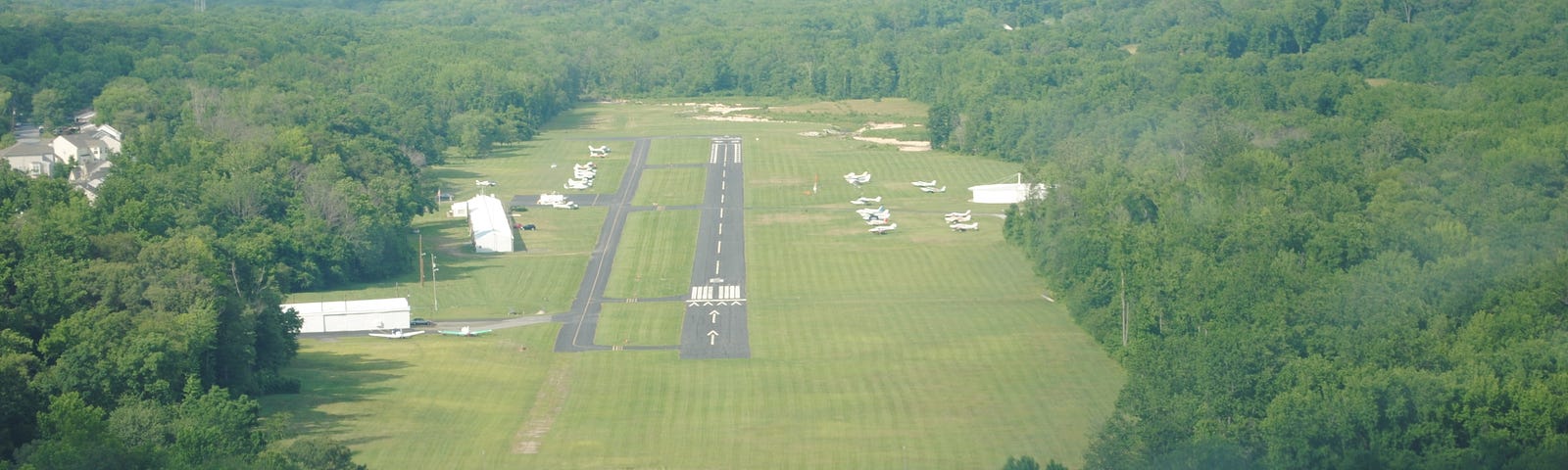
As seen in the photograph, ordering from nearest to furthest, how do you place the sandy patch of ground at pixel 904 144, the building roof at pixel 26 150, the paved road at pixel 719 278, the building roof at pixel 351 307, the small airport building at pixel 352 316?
the paved road at pixel 719 278 → the small airport building at pixel 352 316 → the building roof at pixel 351 307 → the building roof at pixel 26 150 → the sandy patch of ground at pixel 904 144

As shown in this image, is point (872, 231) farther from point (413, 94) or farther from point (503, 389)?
point (413, 94)

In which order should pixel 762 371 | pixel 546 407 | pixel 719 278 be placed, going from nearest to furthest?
pixel 546 407
pixel 762 371
pixel 719 278

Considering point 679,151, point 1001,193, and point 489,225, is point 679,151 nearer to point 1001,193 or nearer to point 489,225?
point 1001,193

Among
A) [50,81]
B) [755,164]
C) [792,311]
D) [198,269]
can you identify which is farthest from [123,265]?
[50,81]

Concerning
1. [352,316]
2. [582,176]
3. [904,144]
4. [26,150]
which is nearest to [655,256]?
[352,316]

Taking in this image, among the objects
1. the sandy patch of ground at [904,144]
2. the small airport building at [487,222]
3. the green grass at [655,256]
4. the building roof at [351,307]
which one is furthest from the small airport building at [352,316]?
the sandy patch of ground at [904,144]

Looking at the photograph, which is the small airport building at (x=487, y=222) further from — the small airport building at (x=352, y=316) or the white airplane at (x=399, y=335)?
the white airplane at (x=399, y=335)
